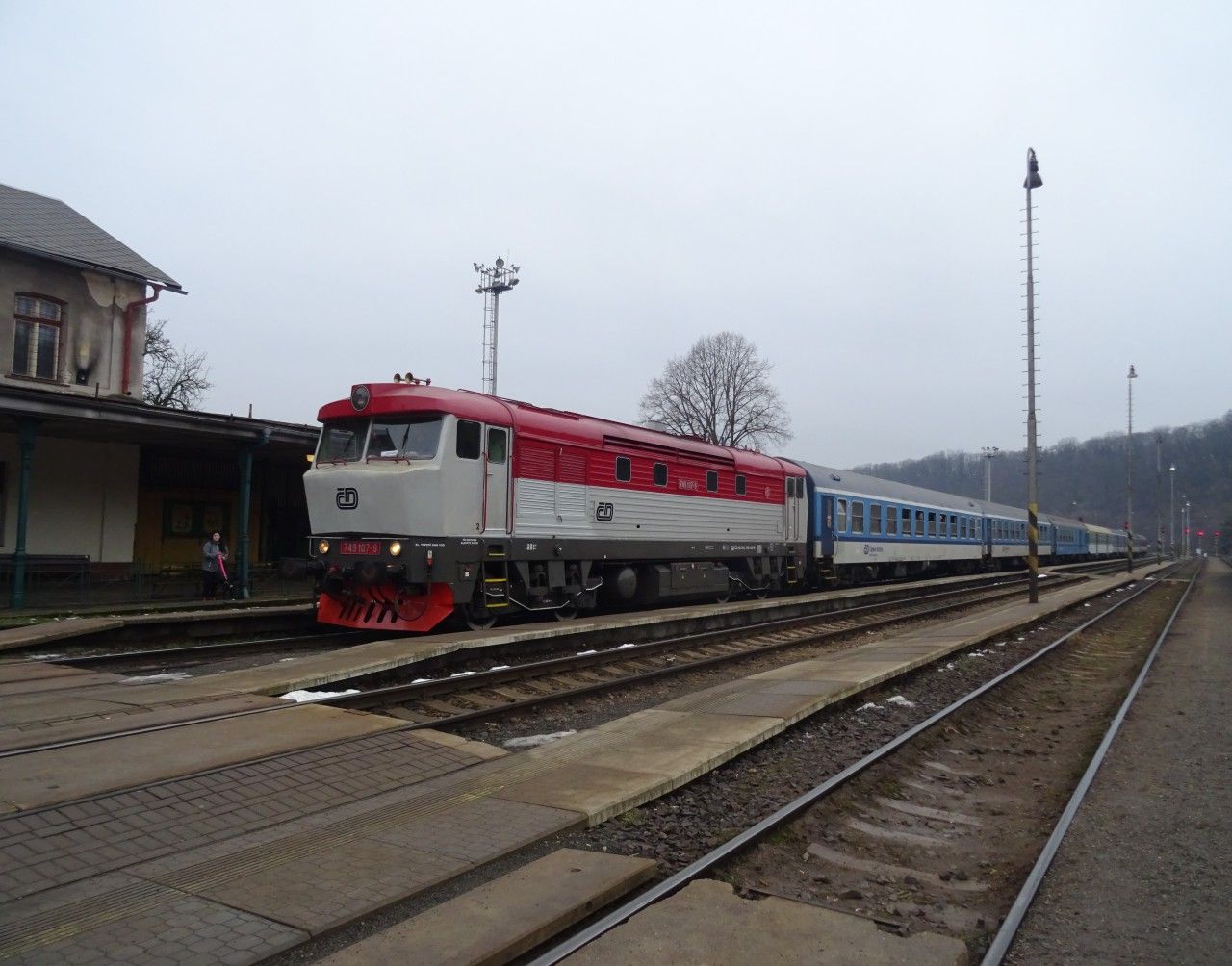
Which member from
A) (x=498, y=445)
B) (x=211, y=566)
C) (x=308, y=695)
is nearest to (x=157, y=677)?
(x=308, y=695)

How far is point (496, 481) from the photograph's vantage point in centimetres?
1370

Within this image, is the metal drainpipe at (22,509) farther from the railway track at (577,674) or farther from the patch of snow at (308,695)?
the patch of snow at (308,695)

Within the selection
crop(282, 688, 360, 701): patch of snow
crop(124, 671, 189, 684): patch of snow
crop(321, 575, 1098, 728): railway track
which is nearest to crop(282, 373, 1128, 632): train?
crop(321, 575, 1098, 728): railway track

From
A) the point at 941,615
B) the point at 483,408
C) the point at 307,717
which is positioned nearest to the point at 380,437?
the point at 483,408

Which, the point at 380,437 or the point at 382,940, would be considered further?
the point at 380,437

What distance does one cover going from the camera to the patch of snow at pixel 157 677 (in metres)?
10.0

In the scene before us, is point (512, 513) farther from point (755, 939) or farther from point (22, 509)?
point (22, 509)

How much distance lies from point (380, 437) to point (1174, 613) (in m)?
23.8

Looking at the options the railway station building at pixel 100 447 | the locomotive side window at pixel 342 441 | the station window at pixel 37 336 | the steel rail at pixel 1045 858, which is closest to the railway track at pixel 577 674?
the locomotive side window at pixel 342 441

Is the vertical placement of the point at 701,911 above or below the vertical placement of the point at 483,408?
below

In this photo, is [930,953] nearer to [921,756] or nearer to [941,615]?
[921,756]

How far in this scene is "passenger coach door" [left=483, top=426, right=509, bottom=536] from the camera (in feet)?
44.2

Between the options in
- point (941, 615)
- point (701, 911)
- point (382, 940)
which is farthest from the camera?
point (941, 615)

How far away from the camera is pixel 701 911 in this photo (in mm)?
4605
